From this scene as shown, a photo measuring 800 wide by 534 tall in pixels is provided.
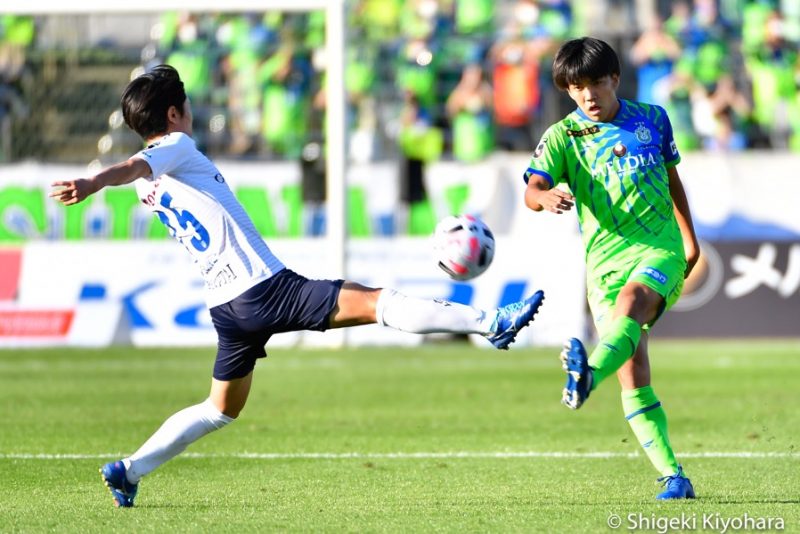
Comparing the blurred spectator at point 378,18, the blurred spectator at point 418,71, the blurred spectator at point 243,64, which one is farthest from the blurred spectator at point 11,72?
the blurred spectator at point 418,71

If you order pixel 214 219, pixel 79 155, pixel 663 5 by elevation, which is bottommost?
pixel 79 155

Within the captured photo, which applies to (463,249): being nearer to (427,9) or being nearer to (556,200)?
(556,200)

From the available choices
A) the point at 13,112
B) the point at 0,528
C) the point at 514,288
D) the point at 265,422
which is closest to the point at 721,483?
the point at 0,528

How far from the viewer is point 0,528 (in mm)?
6430

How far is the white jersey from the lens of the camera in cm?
680

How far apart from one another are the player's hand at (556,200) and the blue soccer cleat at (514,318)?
0.42 m

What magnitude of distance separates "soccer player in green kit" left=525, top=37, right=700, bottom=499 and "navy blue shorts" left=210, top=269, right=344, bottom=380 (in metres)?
1.06

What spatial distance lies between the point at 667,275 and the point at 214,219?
213 centimetres

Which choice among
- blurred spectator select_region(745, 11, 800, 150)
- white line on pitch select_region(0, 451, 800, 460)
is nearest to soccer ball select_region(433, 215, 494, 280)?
white line on pitch select_region(0, 451, 800, 460)

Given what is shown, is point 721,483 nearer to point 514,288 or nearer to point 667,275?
point 667,275

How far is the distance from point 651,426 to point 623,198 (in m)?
1.13

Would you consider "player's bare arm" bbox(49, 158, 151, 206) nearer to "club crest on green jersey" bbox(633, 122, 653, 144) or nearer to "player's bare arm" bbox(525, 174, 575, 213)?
"player's bare arm" bbox(525, 174, 575, 213)

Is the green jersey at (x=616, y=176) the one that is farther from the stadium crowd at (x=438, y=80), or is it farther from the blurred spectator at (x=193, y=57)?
the blurred spectator at (x=193, y=57)

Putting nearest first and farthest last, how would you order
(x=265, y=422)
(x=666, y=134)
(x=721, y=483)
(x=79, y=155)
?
(x=666, y=134) → (x=721, y=483) → (x=265, y=422) → (x=79, y=155)
